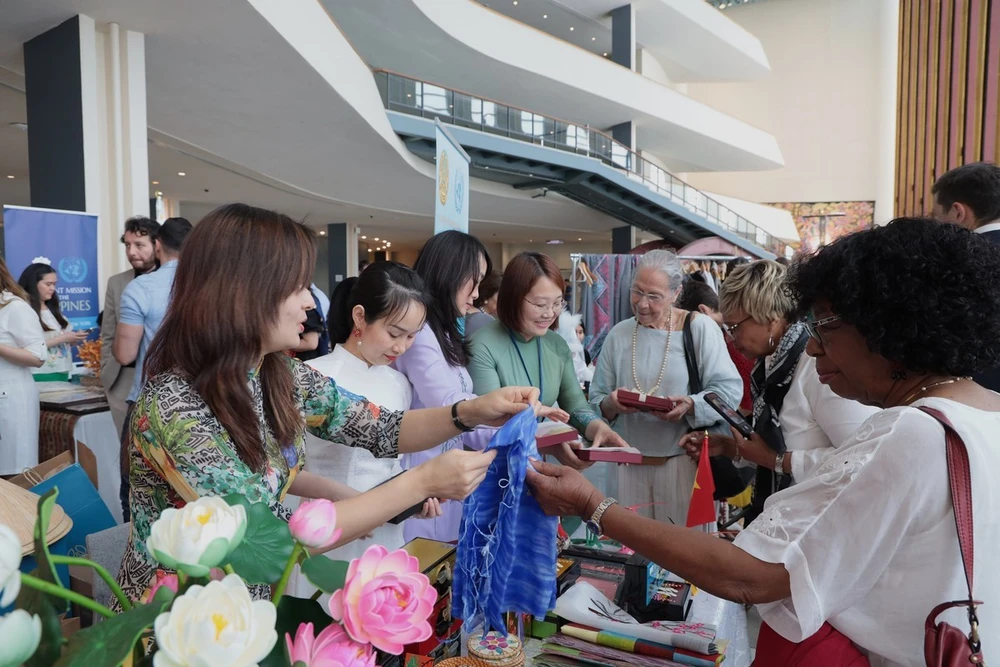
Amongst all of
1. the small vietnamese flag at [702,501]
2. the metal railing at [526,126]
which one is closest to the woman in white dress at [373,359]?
the small vietnamese flag at [702,501]

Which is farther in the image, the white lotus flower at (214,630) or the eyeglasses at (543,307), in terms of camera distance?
the eyeglasses at (543,307)

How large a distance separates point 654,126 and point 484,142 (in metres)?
7.41

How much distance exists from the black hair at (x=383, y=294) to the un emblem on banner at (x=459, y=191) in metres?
1.60

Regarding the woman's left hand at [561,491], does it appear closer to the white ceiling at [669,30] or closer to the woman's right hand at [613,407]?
the woman's right hand at [613,407]

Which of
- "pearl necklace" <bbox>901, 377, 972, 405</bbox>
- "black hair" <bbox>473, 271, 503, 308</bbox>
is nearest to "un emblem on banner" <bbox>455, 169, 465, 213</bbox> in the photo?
"black hair" <bbox>473, 271, 503, 308</bbox>

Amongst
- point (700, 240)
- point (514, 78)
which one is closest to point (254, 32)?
point (514, 78)

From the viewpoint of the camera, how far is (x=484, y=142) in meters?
12.0

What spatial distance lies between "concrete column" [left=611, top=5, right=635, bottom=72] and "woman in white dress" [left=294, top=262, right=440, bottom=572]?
1619 cm

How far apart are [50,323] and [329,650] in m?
5.24

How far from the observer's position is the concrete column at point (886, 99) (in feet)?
78.5

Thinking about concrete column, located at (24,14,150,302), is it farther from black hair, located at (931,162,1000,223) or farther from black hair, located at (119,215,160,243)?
black hair, located at (931,162,1000,223)

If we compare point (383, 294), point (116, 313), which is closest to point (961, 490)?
point (383, 294)

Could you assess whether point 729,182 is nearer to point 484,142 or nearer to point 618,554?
point 484,142

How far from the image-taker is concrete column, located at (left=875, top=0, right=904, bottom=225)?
78.5ft
